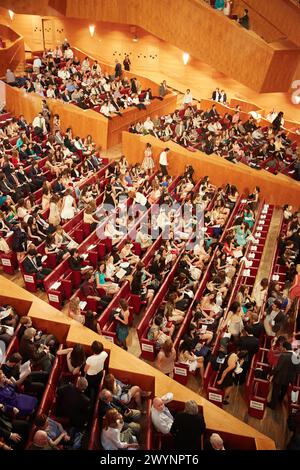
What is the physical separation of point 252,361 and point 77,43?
13.0 meters

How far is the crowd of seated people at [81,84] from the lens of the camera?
10.7 meters

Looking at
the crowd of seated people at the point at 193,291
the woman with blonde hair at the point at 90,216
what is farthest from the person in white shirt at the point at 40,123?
the crowd of seated people at the point at 193,291

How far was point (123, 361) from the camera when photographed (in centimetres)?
434

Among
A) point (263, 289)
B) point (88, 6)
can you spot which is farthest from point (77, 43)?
point (263, 289)

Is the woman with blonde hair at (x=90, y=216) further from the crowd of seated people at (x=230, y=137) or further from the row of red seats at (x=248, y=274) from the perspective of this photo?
the crowd of seated people at (x=230, y=137)

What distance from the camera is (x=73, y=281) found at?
593cm

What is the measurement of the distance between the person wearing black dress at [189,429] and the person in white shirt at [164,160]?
253 inches

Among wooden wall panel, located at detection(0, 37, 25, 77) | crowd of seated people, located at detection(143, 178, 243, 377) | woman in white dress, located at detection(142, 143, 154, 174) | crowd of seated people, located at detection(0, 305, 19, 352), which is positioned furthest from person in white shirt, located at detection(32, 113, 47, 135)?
crowd of seated people, located at detection(0, 305, 19, 352)

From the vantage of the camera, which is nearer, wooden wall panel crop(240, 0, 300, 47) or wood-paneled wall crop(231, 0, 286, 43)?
wooden wall panel crop(240, 0, 300, 47)

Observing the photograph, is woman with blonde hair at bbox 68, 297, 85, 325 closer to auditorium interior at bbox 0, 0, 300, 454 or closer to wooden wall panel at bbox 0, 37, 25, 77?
auditorium interior at bbox 0, 0, 300, 454

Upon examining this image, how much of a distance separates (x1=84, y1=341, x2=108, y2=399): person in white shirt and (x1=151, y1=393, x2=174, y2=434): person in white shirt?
0.59 meters

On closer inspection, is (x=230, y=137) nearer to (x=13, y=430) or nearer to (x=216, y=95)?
(x=216, y=95)

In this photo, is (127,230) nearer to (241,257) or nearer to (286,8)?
(241,257)

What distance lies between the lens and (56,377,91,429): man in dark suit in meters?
3.59
